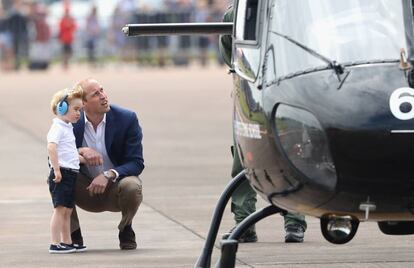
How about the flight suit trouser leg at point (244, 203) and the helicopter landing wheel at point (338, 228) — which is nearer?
the helicopter landing wheel at point (338, 228)

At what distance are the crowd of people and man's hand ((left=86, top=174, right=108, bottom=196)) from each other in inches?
1255

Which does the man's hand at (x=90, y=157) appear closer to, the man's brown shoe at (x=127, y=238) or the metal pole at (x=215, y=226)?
the man's brown shoe at (x=127, y=238)

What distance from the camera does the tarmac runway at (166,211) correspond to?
927 cm

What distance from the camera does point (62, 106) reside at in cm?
934

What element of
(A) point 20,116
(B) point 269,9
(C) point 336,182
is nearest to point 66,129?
(B) point 269,9

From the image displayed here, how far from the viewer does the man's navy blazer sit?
31.5 feet

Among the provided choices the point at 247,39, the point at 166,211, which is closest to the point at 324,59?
the point at 247,39

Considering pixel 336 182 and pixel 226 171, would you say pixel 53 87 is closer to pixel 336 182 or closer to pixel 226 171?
pixel 226 171

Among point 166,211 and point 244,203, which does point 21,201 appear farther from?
point 244,203

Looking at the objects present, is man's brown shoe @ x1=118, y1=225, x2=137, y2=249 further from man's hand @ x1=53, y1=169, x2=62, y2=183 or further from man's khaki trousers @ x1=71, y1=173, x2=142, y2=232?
man's hand @ x1=53, y1=169, x2=62, y2=183

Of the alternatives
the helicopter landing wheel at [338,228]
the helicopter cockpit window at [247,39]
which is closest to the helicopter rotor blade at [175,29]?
the helicopter cockpit window at [247,39]

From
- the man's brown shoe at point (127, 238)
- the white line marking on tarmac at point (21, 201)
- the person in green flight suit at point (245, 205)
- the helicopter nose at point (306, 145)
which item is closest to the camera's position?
the helicopter nose at point (306, 145)

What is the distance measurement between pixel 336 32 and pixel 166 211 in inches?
201

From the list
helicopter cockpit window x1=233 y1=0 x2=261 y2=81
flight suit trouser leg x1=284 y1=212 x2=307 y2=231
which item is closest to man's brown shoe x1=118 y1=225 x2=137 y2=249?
flight suit trouser leg x1=284 y1=212 x2=307 y2=231
